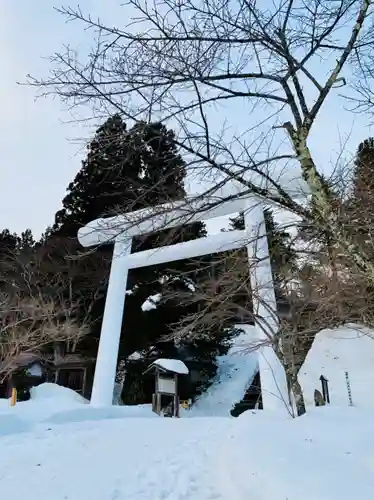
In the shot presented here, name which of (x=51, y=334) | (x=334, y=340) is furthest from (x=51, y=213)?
(x=334, y=340)

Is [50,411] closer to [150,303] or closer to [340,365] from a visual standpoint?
[150,303]

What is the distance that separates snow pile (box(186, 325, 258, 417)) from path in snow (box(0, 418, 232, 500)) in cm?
799

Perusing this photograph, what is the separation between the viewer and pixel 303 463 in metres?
2.66

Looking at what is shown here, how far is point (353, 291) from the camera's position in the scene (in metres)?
5.91

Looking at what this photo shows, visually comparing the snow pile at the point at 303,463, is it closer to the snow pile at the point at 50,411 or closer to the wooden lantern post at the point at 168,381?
the snow pile at the point at 50,411

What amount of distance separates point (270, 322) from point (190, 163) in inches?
271

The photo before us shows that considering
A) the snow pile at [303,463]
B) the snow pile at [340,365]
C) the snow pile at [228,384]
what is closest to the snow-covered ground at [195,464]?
the snow pile at [303,463]

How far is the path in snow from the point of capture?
9.74 feet

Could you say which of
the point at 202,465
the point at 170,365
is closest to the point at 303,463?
the point at 202,465

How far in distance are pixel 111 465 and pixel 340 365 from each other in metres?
10.7

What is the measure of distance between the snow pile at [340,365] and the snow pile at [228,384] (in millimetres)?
2178

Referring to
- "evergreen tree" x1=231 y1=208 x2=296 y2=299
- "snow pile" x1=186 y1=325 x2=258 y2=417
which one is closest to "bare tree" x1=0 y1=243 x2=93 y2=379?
"snow pile" x1=186 y1=325 x2=258 y2=417

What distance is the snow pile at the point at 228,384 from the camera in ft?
46.9

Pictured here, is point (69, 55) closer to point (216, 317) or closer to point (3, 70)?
point (3, 70)
